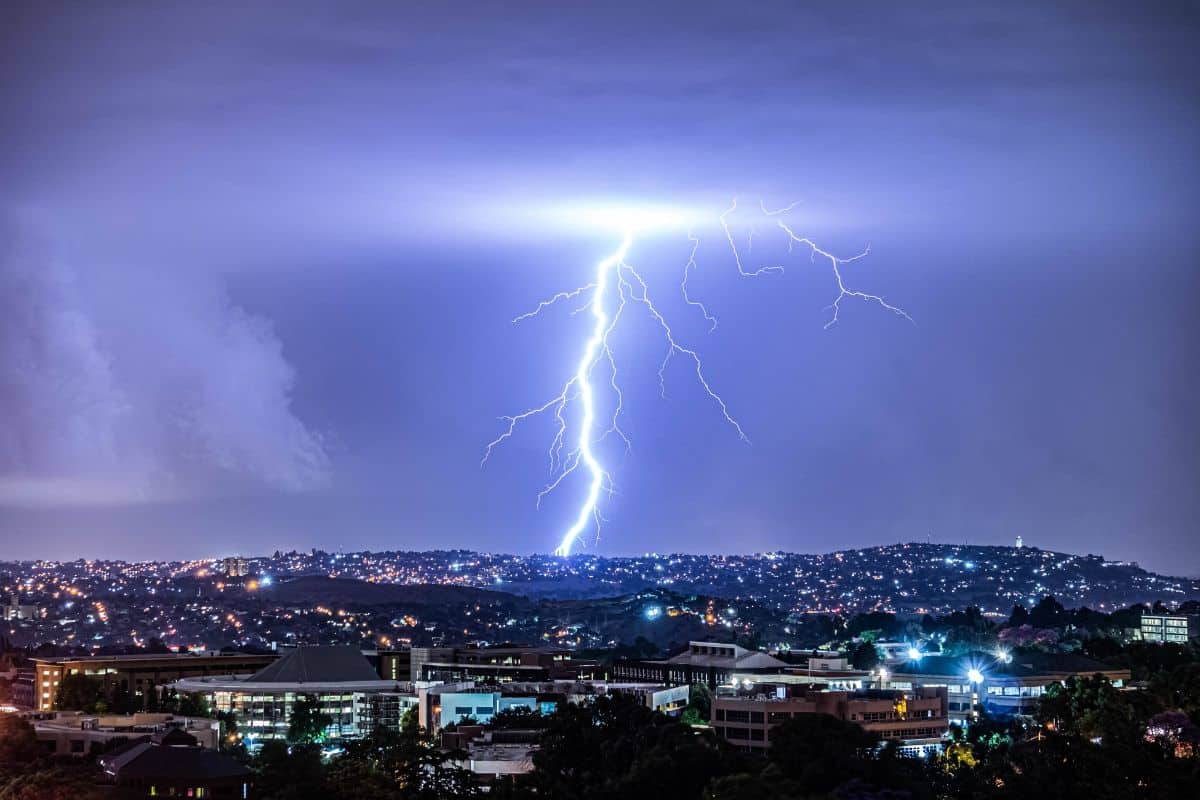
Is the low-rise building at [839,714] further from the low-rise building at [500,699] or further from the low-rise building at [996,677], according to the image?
the low-rise building at [996,677]

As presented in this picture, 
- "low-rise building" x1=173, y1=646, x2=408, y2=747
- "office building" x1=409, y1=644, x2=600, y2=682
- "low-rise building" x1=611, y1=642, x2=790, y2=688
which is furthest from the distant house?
"low-rise building" x1=611, y1=642, x2=790, y2=688

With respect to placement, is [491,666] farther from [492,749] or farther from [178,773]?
[178,773]

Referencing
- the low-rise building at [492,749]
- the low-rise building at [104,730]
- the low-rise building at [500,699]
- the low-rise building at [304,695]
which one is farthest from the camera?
the low-rise building at [304,695]

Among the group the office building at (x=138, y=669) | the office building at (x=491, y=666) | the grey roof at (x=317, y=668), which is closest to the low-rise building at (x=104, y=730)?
the grey roof at (x=317, y=668)

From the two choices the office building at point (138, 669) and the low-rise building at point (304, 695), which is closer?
the low-rise building at point (304, 695)

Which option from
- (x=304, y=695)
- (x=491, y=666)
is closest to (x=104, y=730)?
(x=304, y=695)

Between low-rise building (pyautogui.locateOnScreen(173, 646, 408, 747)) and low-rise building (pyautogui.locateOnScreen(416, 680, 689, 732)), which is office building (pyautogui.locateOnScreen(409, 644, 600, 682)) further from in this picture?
low-rise building (pyautogui.locateOnScreen(416, 680, 689, 732))
